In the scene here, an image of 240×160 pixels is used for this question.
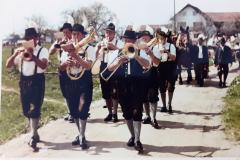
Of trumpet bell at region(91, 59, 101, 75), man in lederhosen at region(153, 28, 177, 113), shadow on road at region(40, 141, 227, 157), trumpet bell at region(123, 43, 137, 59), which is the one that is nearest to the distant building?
man in lederhosen at region(153, 28, 177, 113)

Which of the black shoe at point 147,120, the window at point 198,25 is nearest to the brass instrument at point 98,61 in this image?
the black shoe at point 147,120

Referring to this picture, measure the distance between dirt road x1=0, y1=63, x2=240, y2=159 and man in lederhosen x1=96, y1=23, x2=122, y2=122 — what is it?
0.07 m

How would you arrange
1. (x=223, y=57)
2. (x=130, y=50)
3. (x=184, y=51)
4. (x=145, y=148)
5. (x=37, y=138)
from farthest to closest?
(x=223, y=57) < (x=184, y=51) < (x=37, y=138) < (x=145, y=148) < (x=130, y=50)

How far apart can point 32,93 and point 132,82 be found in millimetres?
812

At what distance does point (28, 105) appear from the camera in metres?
4.34

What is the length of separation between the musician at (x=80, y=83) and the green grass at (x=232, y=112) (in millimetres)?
1208

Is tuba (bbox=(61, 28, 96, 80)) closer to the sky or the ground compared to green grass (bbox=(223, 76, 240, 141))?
closer to the sky

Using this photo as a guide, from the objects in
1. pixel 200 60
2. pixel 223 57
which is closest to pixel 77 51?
pixel 200 60

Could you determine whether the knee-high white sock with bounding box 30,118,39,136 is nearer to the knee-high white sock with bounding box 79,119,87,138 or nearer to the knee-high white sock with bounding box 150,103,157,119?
the knee-high white sock with bounding box 79,119,87,138

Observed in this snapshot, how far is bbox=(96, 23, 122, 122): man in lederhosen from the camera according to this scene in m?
4.43

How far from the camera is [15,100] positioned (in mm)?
4441

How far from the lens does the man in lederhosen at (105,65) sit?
443 cm

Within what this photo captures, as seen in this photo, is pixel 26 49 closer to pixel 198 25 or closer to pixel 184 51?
pixel 198 25

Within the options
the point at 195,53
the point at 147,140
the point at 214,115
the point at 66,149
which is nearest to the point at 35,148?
the point at 66,149
